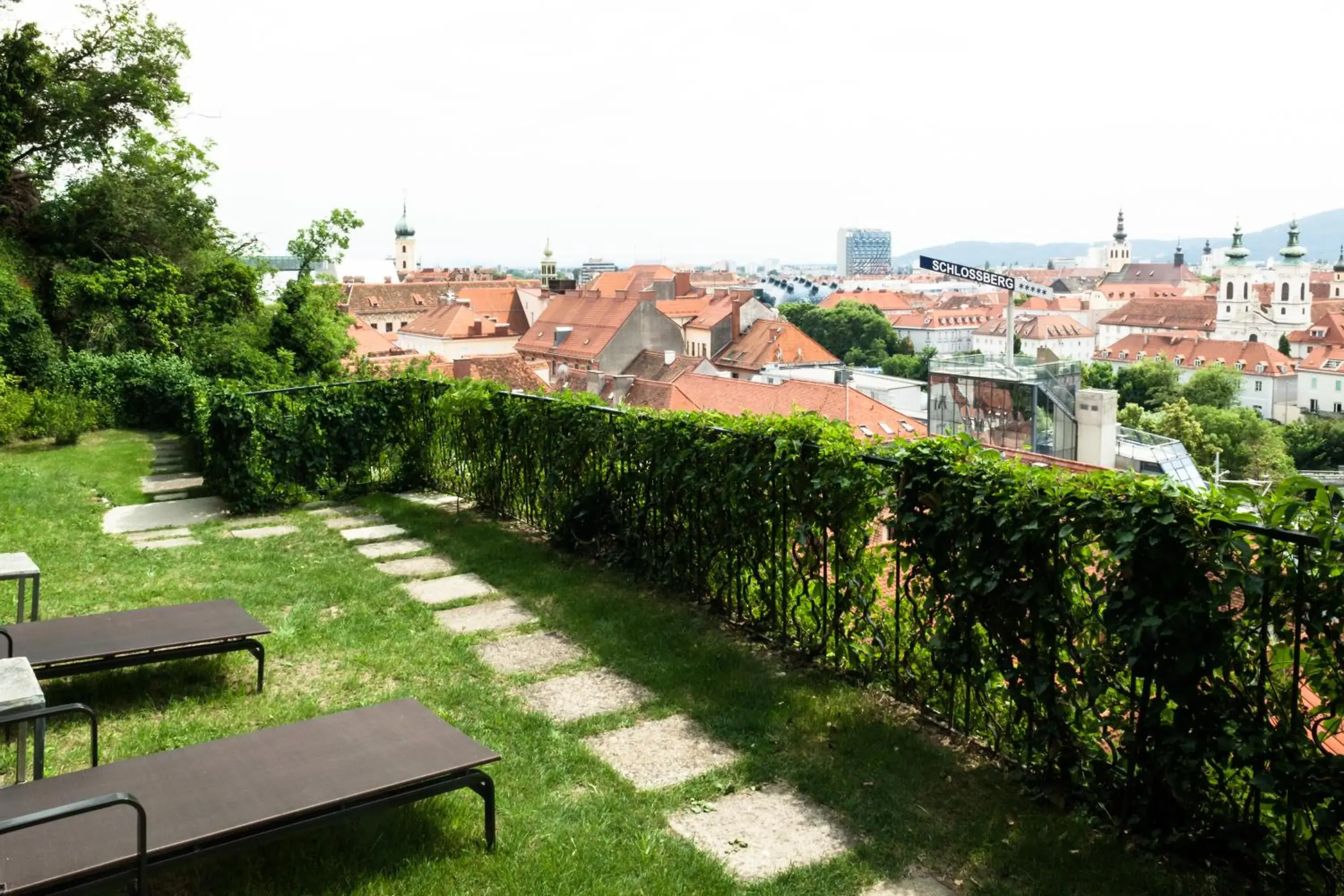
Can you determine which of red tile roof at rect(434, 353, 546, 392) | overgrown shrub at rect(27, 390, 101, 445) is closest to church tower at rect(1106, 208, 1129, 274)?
red tile roof at rect(434, 353, 546, 392)

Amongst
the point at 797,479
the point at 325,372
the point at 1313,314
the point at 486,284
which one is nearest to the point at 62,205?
the point at 325,372

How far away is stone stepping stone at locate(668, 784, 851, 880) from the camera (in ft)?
10.5

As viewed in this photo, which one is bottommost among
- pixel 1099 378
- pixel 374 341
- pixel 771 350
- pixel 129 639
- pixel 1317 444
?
pixel 1317 444

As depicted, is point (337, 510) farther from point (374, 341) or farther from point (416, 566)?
point (374, 341)

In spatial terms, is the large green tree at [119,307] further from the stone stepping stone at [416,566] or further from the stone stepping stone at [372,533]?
the stone stepping stone at [416,566]

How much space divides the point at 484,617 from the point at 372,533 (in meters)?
2.50

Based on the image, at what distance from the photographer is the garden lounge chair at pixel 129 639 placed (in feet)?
14.3

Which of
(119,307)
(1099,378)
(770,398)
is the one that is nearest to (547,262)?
(1099,378)

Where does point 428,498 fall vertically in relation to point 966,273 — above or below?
below

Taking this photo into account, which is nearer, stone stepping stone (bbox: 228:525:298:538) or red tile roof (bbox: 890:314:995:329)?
stone stepping stone (bbox: 228:525:298:538)

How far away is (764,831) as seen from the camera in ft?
11.1

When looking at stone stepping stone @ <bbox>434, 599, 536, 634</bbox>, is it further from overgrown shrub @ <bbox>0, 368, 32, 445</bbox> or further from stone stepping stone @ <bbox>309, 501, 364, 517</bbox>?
overgrown shrub @ <bbox>0, 368, 32, 445</bbox>

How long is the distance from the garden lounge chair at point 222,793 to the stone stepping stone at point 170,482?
727cm

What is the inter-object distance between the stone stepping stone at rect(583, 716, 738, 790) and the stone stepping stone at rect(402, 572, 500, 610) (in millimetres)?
2012
